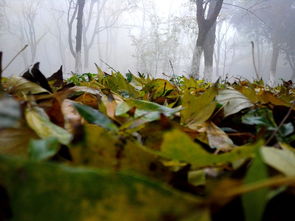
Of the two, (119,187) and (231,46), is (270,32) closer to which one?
(231,46)

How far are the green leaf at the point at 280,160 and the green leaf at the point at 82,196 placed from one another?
8cm

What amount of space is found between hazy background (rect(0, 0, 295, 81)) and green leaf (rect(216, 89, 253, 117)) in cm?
1274

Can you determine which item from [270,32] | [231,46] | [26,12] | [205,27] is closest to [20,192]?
[205,27]

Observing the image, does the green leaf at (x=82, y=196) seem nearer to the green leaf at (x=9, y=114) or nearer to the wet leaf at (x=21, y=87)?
the green leaf at (x=9, y=114)

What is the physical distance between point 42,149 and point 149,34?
77.1ft

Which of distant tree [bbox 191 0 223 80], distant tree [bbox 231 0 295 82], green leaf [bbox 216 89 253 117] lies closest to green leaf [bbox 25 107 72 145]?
green leaf [bbox 216 89 253 117]

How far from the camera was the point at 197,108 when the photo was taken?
13.0 inches

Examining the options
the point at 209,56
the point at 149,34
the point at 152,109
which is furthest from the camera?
the point at 149,34

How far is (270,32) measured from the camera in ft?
54.7

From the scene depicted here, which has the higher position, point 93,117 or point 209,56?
point 93,117

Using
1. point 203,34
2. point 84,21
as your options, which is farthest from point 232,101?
point 84,21

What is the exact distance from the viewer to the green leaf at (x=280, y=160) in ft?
0.51

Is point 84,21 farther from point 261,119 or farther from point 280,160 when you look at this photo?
point 280,160

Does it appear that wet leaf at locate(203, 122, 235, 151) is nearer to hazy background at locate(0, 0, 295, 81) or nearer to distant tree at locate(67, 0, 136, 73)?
distant tree at locate(67, 0, 136, 73)
